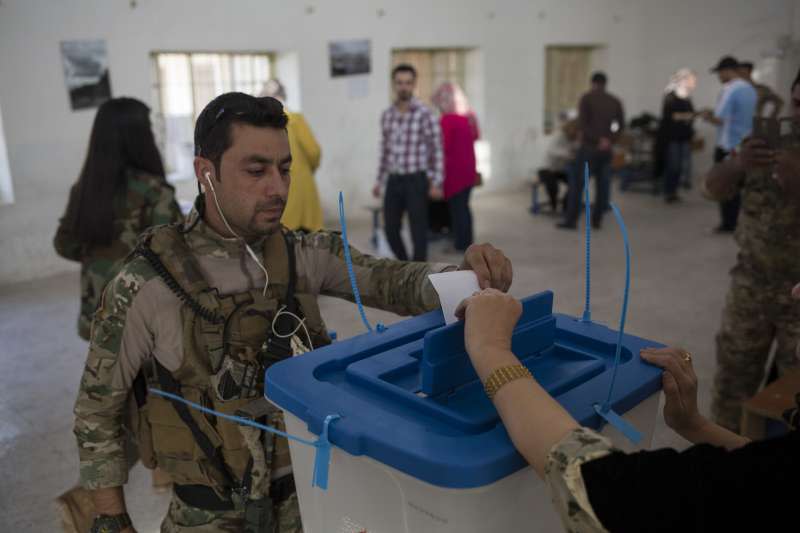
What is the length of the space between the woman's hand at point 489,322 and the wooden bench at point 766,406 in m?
1.84

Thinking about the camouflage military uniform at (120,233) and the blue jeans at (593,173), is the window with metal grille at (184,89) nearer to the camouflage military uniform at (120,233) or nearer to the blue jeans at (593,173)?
the blue jeans at (593,173)

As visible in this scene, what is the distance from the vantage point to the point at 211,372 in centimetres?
146

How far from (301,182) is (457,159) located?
2.08 metres

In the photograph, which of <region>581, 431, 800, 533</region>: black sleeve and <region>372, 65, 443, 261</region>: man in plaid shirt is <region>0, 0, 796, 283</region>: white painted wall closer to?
<region>372, 65, 443, 261</region>: man in plaid shirt

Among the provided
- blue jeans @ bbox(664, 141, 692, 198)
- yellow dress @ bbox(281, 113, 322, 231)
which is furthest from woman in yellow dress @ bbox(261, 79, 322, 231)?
blue jeans @ bbox(664, 141, 692, 198)

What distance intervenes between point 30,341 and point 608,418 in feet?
15.1

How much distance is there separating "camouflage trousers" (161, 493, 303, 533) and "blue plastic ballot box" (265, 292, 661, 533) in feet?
1.16

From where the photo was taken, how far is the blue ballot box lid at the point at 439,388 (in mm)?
896

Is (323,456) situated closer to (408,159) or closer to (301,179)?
(301,179)

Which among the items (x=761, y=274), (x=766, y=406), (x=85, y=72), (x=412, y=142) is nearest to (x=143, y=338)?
(x=766, y=406)

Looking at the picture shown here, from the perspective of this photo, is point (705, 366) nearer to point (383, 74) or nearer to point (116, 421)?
point (116, 421)

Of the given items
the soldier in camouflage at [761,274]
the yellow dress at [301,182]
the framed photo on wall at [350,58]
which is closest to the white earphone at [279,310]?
the soldier in camouflage at [761,274]

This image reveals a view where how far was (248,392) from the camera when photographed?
1.47m

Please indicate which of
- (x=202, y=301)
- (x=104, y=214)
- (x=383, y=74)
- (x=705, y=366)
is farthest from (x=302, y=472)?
(x=383, y=74)
